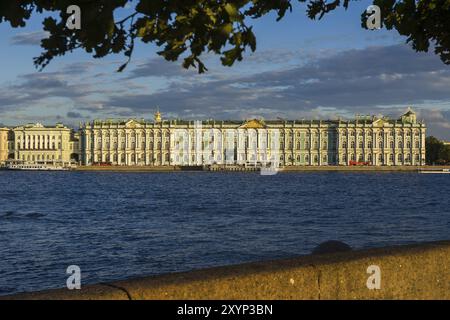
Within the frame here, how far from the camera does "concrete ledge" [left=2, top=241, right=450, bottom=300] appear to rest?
3.33m

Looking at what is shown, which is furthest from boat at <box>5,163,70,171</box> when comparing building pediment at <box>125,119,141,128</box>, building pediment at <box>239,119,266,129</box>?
building pediment at <box>239,119,266,129</box>

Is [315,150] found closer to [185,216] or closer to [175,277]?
[185,216]

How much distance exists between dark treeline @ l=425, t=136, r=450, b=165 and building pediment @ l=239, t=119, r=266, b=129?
33.8 metres

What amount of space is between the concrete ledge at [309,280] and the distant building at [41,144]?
415ft

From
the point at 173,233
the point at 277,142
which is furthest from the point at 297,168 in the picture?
the point at 173,233

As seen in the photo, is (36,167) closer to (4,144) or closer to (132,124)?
(4,144)

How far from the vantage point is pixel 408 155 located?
117500 millimetres

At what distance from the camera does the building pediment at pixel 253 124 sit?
381 ft

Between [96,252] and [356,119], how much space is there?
107 m

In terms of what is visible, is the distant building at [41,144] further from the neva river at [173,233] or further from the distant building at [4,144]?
the neva river at [173,233]

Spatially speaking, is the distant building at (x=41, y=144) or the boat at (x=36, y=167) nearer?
the boat at (x=36, y=167)


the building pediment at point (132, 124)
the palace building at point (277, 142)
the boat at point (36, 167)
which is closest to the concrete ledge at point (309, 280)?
the palace building at point (277, 142)

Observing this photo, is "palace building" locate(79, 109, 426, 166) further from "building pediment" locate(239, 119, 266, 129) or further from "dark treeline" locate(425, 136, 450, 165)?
"dark treeline" locate(425, 136, 450, 165)

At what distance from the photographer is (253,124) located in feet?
384
